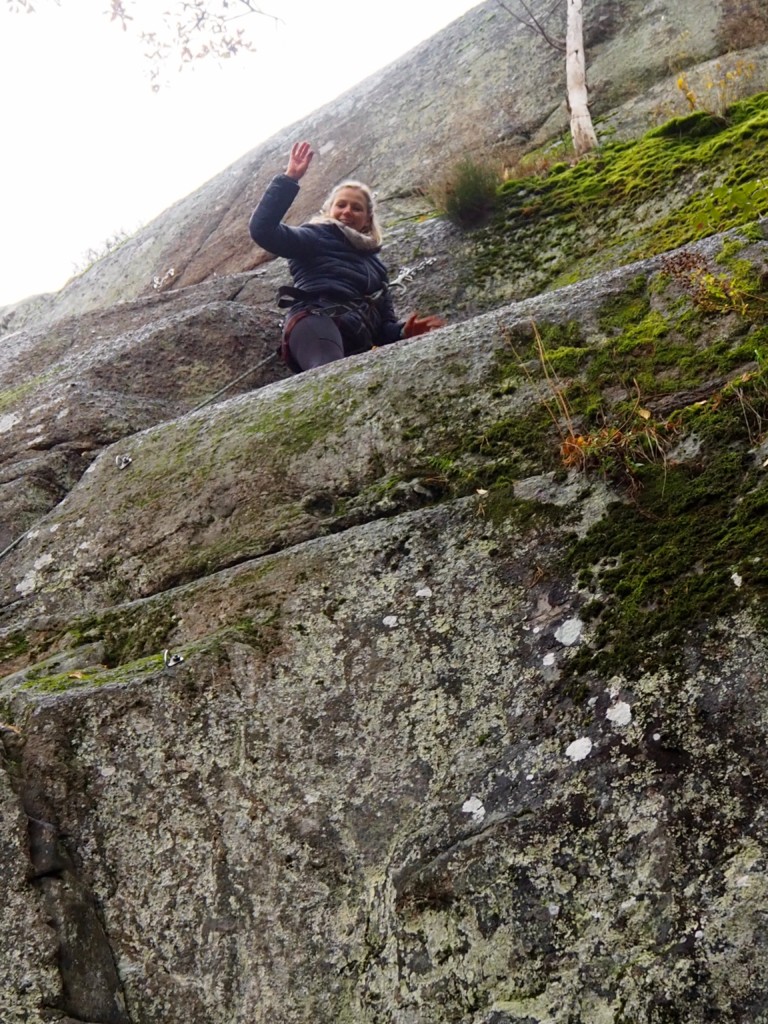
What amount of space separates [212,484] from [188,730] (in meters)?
1.51

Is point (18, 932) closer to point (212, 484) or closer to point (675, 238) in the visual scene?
point (212, 484)

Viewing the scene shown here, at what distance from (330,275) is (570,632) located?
3.95m

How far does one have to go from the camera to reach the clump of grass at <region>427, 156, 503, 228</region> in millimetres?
7320

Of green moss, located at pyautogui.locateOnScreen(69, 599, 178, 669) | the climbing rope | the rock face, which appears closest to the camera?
the rock face

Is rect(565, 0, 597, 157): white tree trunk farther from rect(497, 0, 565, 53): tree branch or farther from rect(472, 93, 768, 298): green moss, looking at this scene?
rect(472, 93, 768, 298): green moss

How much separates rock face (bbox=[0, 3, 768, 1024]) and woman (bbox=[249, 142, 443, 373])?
119 centimetres

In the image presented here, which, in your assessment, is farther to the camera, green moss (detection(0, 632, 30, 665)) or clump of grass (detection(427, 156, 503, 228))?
clump of grass (detection(427, 156, 503, 228))

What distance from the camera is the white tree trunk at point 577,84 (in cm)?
805

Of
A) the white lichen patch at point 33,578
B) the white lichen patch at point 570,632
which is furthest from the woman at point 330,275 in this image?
the white lichen patch at point 570,632

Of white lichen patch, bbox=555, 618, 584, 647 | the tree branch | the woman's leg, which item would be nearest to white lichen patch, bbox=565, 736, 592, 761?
white lichen patch, bbox=555, 618, 584, 647

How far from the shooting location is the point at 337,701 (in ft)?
10.8

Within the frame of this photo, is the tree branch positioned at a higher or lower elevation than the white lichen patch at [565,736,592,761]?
higher

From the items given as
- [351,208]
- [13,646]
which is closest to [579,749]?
[13,646]

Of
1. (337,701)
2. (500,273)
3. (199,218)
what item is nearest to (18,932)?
(337,701)
